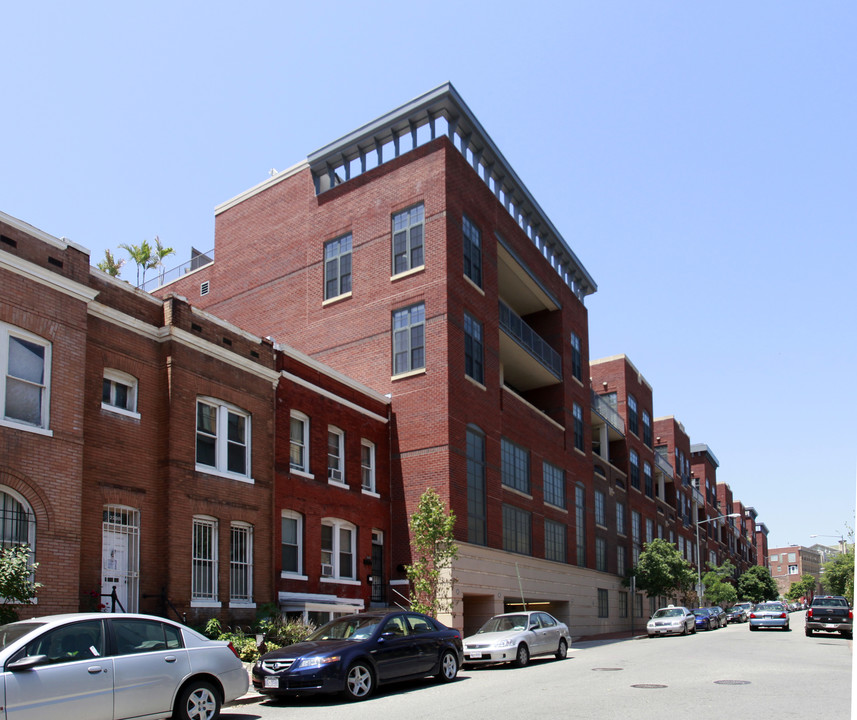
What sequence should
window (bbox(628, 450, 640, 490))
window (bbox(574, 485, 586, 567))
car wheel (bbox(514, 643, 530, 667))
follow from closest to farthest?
car wheel (bbox(514, 643, 530, 667)) < window (bbox(574, 485, 586, 567)) < window (bbox(628, 450, 640, 490))

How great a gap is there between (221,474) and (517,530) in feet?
51.9

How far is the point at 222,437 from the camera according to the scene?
21297 mm

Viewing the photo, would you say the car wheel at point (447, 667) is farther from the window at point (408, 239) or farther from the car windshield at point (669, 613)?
the car windshield at point (669, 613)

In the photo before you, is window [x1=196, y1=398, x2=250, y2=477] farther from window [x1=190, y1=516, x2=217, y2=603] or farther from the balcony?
the balcony

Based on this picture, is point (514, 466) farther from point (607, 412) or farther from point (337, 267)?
point (607, 412)

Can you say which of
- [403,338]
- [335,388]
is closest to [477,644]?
[335,388]

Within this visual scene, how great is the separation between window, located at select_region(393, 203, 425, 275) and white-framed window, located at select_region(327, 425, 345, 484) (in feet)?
22.3

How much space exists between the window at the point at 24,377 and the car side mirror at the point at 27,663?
710 cm

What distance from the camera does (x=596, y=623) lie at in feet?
142

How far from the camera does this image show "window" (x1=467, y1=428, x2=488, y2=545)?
1168 inches

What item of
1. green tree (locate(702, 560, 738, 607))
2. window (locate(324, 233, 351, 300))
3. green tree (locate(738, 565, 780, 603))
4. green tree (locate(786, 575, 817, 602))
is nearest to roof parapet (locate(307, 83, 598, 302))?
window (locate(324, 233, 351, 300))

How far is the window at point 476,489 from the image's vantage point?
29656 millimetres

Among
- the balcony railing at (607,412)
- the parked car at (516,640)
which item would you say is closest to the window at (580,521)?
the balcony railing at (607,412)

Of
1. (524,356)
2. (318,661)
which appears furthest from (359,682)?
(524,356)
